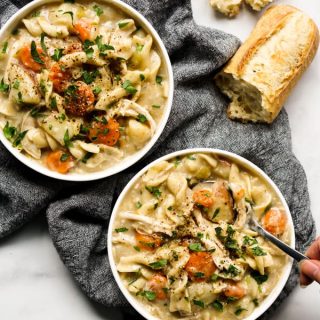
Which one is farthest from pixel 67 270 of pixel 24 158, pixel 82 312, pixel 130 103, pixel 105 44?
pixel 105 44

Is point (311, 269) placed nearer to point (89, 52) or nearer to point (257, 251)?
point (257, 251)

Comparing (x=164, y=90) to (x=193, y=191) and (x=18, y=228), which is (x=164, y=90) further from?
(x=18, y=228)

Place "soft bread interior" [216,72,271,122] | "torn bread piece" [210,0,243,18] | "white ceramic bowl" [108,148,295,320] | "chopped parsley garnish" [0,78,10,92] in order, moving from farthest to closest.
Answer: "torn bread piece" [210,0,243,18] → "soft bread interior" [216,72,271,122] → "white ceramic bowl" [108,148,295,320] → "chopped parsley garnish" [0,78,10,92]

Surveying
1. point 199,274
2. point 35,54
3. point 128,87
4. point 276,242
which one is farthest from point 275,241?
point 35,54

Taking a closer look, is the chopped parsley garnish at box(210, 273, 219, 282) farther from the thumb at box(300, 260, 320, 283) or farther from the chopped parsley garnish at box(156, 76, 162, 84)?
the chopped parsley garnish at box(156, 76, 162, 84)

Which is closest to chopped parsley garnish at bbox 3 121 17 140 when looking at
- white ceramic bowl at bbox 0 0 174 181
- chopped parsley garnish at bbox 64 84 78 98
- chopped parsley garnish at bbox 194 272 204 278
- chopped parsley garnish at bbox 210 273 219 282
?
white ceramic bowl at bbox 0 0 174 181

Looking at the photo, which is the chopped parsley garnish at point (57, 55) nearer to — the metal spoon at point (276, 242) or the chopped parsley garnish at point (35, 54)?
the chopped parsley garnish at point (35, 54)

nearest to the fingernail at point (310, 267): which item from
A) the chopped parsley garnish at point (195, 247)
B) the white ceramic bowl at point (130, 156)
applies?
the chopped parsley garnish at point (195, 247)
